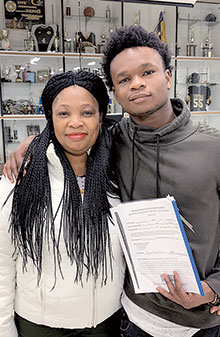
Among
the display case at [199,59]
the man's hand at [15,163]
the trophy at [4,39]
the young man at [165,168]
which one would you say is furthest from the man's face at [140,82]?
the display case at [199,59]

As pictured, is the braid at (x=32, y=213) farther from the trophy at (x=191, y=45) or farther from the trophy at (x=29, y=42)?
the trophy at (x=191, y=45)

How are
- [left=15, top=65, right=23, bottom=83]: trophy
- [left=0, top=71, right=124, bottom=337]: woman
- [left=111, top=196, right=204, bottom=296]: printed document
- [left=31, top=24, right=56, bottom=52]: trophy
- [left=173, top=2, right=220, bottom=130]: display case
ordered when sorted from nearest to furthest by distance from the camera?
[left=111, top=196, right=204, bottom=296]: printed document < [left=0, top=71, right=124, bottom=337]: woman < [left=31, top=24, right=56, bottom=52]: trophy < [left=15, top=65, right=23, bottom=83]: trophy < [left=173, top=2, right=220, bottom=130]: display case

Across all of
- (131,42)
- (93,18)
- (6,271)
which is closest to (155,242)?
(6,271)

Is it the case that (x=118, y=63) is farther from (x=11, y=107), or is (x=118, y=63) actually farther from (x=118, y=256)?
(x=11, y=107)

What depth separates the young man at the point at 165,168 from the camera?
1059mm

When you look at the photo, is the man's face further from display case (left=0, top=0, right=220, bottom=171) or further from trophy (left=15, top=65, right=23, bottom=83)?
trophy (left=15, top=65, right=23, bottom=83)

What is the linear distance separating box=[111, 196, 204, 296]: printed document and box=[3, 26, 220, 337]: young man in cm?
5

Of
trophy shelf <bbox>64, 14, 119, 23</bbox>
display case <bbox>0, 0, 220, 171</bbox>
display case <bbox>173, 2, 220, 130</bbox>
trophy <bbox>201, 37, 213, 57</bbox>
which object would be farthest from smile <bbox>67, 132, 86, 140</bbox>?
trophy <bbox>201, 37, 213, 57</bbox>

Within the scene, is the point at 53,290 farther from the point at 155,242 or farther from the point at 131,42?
the point at 131,42

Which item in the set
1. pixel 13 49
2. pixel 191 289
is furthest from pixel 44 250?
pixel 13 49

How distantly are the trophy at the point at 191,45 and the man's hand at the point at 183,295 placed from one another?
178 inches

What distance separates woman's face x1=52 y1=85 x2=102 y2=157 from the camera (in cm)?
116

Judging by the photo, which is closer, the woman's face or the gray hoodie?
the gray hoodie

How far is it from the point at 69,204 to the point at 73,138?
0.23m
